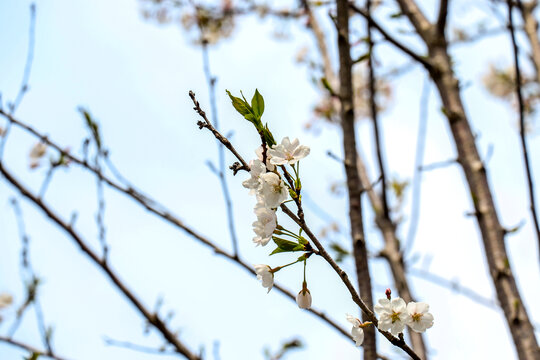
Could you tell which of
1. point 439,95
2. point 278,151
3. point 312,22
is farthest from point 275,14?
point 278,151

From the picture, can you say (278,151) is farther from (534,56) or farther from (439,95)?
(534,56)

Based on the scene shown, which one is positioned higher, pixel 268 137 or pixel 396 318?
pixel 268 137

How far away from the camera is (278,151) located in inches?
34.7

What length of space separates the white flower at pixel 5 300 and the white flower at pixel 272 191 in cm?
359

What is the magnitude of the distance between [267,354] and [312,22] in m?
2.20

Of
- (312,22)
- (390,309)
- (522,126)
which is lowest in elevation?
(390,309)

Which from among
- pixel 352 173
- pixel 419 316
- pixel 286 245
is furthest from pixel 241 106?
pixel 352 173

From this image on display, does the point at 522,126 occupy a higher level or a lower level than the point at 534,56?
lower

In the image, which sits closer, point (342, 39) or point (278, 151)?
point (278, 151)

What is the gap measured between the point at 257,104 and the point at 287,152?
0.10 meters

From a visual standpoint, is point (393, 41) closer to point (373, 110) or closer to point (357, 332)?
point (373, 110)

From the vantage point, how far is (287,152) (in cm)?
89

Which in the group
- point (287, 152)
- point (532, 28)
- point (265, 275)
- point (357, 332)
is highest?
point (532, 28)

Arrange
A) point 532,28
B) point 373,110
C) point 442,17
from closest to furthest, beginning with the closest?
1. point 373,110
2. point 442,17
3. point 532,28
